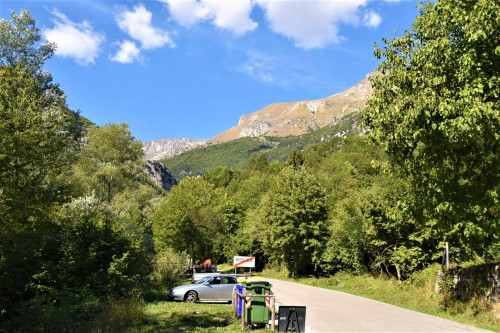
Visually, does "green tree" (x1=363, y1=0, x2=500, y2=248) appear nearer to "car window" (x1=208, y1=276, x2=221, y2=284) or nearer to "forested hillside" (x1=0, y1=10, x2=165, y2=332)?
"forested hillside" (x1=0, y1=10, x2=165, y2=332)

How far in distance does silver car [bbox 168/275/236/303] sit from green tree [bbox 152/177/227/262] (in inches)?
815

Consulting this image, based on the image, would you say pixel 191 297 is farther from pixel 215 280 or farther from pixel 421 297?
pixel 421 297

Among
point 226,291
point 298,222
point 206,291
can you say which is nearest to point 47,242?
point 206,291

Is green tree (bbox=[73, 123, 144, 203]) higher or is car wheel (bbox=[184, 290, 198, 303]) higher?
green tree (bbox=[73, 123, 144, 203])

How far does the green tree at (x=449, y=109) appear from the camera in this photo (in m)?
8.56

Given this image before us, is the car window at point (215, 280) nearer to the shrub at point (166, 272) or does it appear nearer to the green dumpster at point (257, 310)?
the shrub at point (166, 272)

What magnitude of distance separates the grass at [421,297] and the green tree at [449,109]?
2827mm

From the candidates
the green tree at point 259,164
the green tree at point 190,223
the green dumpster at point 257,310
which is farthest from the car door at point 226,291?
the green tree at point 259,164

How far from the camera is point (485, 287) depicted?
41.1 feet

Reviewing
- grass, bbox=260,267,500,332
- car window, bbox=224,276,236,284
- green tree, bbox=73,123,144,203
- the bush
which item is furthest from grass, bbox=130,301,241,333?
green tree, bbox=73,123,144,203

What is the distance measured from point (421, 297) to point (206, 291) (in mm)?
10430

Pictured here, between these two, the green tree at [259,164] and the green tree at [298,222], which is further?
the green tree at [259,164]

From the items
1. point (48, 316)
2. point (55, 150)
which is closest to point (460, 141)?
point (48, 316)

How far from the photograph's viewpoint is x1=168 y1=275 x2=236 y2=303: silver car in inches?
679
